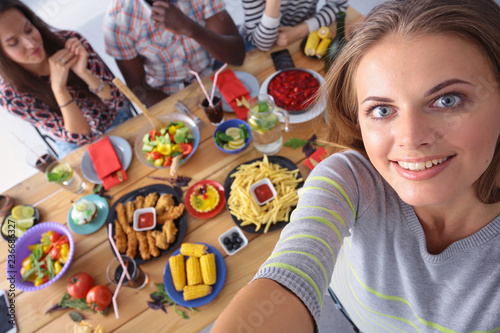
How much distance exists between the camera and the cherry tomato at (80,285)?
142cm

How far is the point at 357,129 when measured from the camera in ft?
3.51

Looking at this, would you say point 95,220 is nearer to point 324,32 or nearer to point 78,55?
point 78,55

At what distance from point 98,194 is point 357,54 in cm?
150

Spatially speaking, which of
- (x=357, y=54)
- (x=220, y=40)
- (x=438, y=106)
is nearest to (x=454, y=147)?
(x=438, y=106)

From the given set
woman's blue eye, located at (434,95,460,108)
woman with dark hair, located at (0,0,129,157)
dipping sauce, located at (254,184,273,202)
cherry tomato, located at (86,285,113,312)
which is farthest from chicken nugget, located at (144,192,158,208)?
woman's blue eye, located at (434,95,460,108)

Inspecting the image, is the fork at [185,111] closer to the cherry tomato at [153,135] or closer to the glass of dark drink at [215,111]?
the glass of dark drink at [215,111]

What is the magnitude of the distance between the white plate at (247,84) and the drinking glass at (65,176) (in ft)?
3.06

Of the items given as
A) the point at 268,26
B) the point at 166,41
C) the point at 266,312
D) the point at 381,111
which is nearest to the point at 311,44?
the point at 268,26

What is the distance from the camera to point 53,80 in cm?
198

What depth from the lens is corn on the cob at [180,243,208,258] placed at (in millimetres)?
1448

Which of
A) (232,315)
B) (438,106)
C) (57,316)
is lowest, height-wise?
(57,316)

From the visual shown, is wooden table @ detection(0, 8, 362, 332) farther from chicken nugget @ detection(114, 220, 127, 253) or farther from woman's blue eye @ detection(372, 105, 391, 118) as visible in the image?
woman's blue eye @ detection(372, 105, 391, 118)

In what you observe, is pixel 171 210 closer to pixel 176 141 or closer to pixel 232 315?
pixel 176 141

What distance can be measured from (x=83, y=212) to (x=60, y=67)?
97 cm
